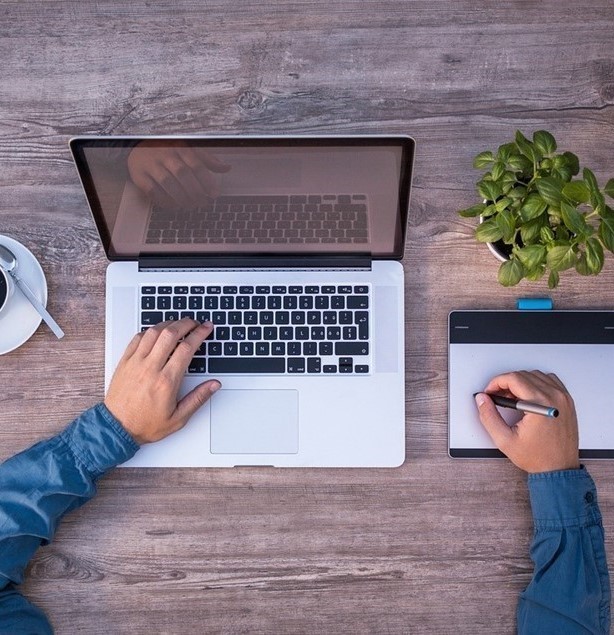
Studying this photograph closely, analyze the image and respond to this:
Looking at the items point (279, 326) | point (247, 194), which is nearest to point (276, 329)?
point (279, 326)

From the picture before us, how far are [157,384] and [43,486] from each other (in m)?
0.22

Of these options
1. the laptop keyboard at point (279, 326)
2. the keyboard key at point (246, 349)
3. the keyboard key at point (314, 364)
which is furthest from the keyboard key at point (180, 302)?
the keyboard key at point (314, 364)

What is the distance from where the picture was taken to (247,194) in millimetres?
827

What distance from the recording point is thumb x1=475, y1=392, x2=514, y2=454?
2.96 feet

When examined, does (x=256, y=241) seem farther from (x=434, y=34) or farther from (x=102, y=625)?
(x=102, y=625)

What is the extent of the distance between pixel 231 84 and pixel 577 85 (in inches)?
21.5

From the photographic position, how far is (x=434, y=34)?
3.15ft

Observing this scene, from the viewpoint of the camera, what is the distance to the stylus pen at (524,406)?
32.8 inches

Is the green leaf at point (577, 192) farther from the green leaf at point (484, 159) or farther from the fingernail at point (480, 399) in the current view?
the fingernail at point (480, 399)

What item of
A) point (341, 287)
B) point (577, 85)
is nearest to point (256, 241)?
point (341, 287)

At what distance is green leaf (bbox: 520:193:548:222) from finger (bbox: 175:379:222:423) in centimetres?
49

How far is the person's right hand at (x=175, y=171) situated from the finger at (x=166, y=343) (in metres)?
0.18

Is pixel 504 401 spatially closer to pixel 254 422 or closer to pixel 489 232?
pixel 489 232

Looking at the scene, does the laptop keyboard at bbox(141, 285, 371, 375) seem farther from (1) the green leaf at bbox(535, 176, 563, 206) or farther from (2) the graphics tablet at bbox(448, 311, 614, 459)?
(1) the green leaf at bbox(535, 176, 563, 206)
